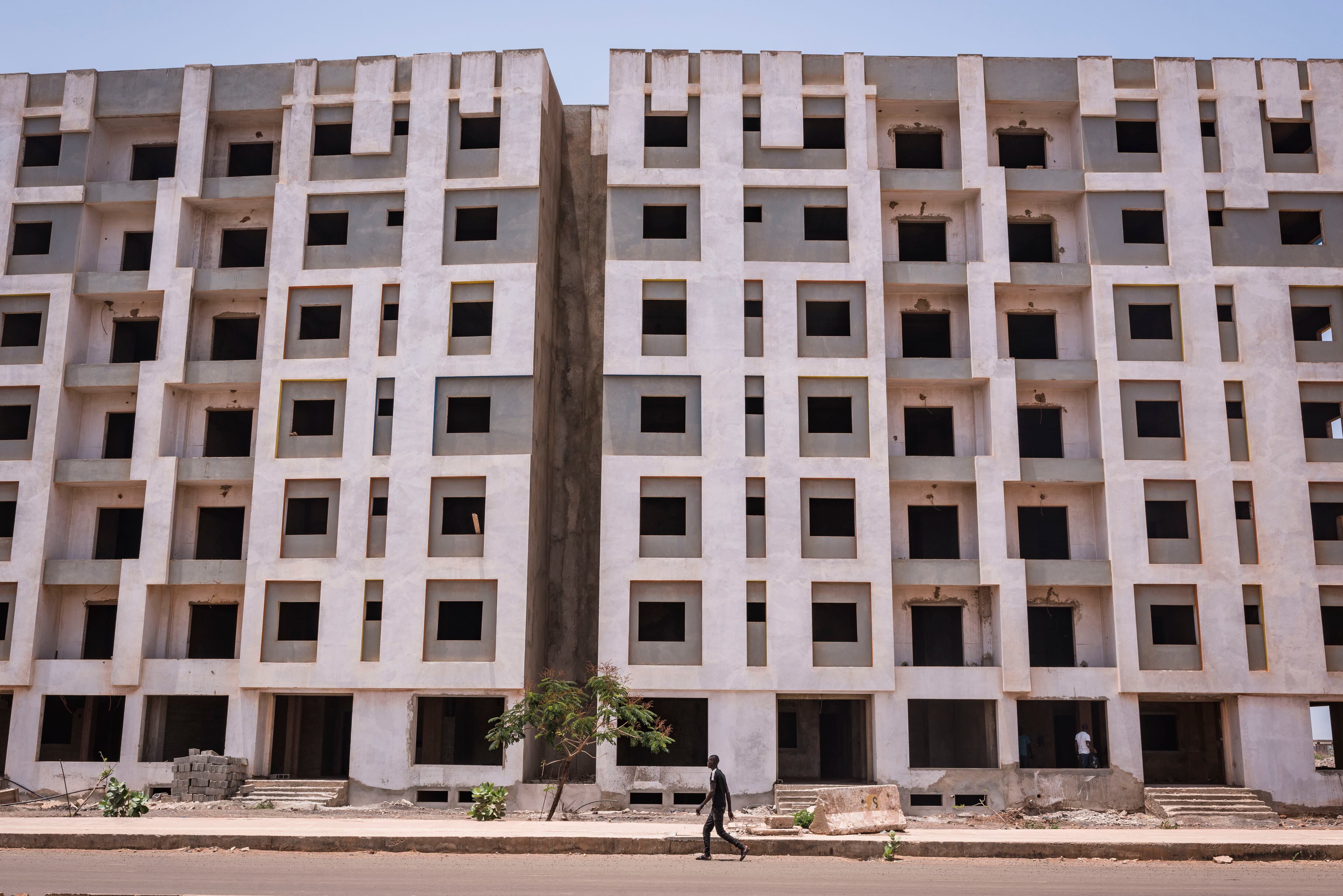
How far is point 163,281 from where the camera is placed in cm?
3195

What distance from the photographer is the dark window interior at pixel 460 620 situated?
98.2 feet

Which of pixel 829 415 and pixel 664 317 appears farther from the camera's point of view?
pixel 664 317

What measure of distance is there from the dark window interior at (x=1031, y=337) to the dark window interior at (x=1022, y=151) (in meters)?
4.48

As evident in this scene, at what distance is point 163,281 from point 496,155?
9911 millimetres

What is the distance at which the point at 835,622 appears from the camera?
101 feet

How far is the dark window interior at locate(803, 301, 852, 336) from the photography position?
104ft

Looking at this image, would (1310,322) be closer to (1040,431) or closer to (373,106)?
(1040,431)

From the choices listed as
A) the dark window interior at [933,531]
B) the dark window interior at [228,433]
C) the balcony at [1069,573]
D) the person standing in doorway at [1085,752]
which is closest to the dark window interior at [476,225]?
the dark window interior at [228,433]

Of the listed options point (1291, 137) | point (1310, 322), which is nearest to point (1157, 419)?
point (1310, 322)

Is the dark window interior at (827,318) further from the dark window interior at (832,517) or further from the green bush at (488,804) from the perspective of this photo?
the green bush at (488,804)

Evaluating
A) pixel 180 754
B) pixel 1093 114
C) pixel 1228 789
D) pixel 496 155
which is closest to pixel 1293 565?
pixel 1228 789

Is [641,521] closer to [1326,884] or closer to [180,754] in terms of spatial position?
[180,754]

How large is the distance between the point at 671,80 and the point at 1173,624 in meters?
20.0

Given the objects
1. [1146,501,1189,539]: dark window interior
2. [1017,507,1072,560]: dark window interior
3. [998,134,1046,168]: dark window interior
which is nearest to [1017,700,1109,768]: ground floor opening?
[1017,507,1072,560]: dark window interior
